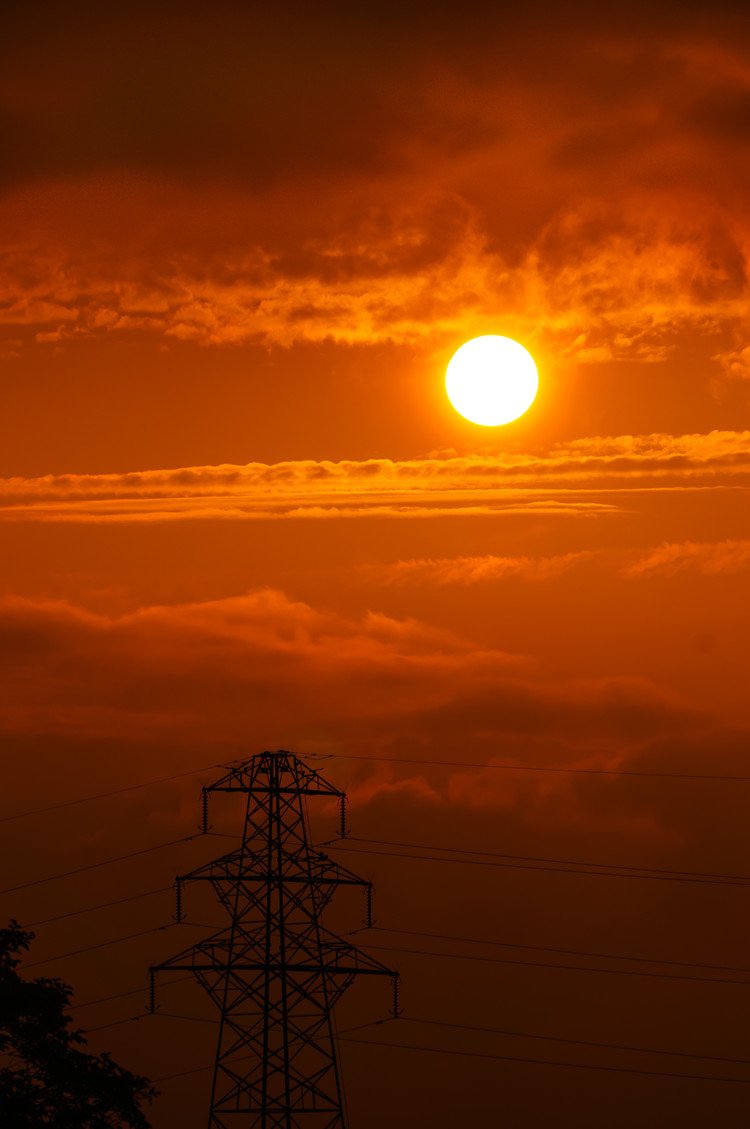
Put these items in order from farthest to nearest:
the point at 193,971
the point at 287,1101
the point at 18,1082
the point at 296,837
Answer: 1. the point at 296,837
2. the point at 193,971
3. the point at 287,1101
4. the point at 18,1082

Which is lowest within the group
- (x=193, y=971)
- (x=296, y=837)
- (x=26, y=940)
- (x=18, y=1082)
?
(x=18, y=1082)

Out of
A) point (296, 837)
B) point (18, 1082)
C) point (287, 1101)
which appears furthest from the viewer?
point (296, 837)

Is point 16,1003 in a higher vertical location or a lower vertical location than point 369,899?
lower

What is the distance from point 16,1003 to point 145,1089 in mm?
4443

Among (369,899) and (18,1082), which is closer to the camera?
(18,1082)

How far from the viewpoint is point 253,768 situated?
194ft

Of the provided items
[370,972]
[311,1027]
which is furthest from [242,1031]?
[370,972]

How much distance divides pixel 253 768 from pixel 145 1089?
682 inches

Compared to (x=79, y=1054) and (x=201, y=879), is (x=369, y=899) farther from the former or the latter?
(x=79, y=1054)

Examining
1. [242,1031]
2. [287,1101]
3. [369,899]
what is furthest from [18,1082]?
[369,899]

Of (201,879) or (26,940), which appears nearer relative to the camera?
(26,940)

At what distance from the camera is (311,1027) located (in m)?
57.4

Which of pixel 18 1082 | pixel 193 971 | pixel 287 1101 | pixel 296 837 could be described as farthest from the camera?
pixel 296 837

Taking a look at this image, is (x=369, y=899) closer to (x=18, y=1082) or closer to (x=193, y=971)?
(x=193, y=971)
